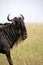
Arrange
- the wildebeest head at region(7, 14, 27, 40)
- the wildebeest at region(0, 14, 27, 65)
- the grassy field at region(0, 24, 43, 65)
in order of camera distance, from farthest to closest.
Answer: the grassy field at region(0, 24, 43, 65) → the wildebeest head at region(7, 14, 27, 40) → the wildebeest at region(0, 14, 27, 65)

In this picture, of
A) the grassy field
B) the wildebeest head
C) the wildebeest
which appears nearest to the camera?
the wildebeest

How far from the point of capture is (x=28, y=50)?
7.41 meters

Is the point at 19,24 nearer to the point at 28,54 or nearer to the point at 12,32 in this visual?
the point at 12,32

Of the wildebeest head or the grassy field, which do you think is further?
the grassy field

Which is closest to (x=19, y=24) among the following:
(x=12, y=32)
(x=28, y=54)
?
(x=12, y=32)

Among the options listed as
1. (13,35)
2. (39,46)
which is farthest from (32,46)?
(13,35)

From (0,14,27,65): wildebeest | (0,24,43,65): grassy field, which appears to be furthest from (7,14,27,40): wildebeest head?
(0,24,43,65): grassy field

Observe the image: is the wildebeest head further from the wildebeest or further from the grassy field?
the grassy field

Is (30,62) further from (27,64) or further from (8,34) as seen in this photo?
(8,34)

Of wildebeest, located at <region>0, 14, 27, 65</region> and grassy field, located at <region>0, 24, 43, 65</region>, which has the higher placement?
wildebeest, located at <region>0, 14, 27, 65</region>

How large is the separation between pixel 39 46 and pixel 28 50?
42 centimetres

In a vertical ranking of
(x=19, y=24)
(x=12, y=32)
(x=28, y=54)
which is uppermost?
(x=19, y=24)

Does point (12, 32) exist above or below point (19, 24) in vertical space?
below

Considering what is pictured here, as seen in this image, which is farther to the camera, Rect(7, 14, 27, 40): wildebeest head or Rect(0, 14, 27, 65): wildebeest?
Rect(7, 14, 27, 40): wildebeest head
